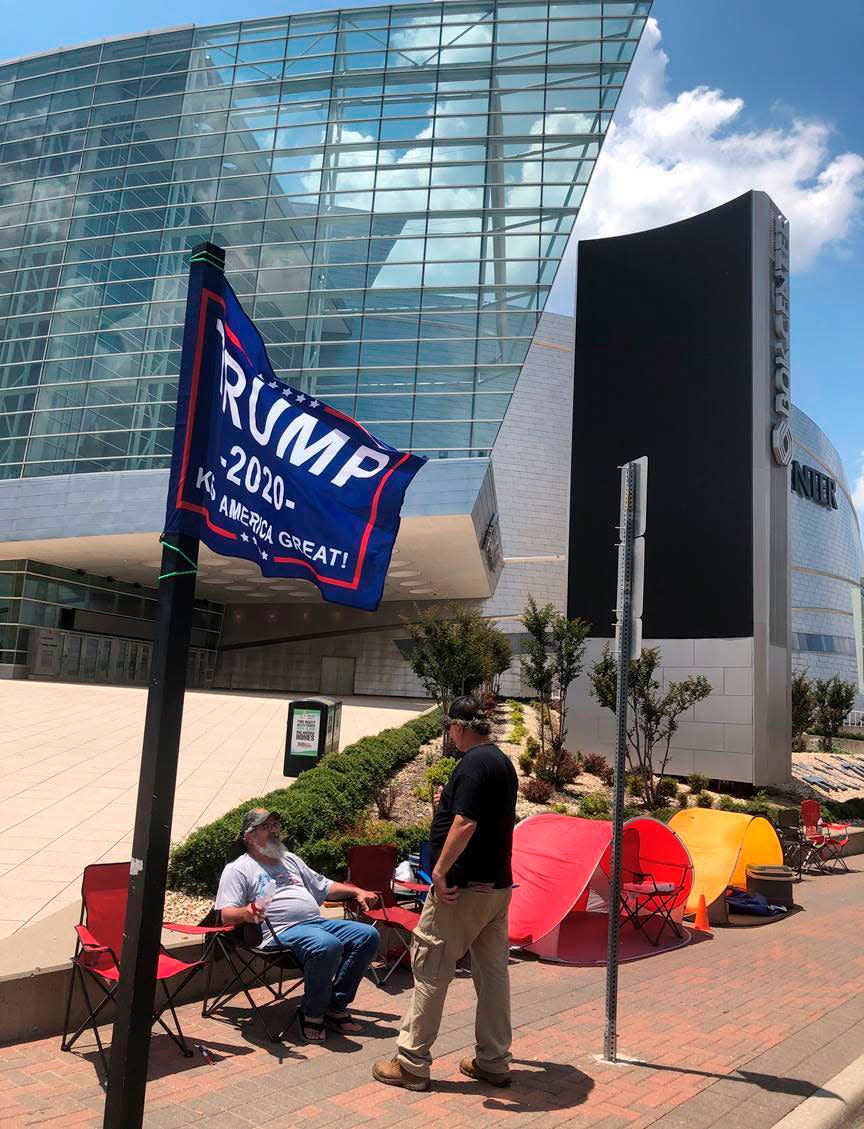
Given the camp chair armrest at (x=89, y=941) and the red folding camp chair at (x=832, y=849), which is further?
the red folding camp chair at (x=832, y=849)

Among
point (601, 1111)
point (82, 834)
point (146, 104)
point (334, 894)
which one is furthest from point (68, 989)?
point (146, 104)

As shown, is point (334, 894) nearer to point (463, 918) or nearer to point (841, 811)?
point (463, 918)

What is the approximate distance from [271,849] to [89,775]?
860 centimetres

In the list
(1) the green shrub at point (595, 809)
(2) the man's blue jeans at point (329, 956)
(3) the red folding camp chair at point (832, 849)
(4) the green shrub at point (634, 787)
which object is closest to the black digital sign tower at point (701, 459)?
(4) the green shrub at point (634, 787)

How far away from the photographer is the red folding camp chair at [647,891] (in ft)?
27.3

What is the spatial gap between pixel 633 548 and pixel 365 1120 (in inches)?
126

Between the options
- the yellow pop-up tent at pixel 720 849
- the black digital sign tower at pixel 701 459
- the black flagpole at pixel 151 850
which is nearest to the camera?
the black flagpole at pixel 151 850

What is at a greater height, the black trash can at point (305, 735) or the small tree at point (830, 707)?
the small tree at point (830, 707)

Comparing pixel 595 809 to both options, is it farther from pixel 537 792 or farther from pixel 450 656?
pixel 450 656

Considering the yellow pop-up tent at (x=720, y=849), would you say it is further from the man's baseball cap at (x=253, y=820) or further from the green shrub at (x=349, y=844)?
the man's baseball cap at (x=253, y=820)

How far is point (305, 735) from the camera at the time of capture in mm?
14109

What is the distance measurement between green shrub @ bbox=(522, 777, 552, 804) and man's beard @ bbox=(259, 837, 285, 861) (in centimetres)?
1094

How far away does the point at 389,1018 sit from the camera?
17.7 ft

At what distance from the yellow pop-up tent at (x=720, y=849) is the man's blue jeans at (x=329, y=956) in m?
5.32
